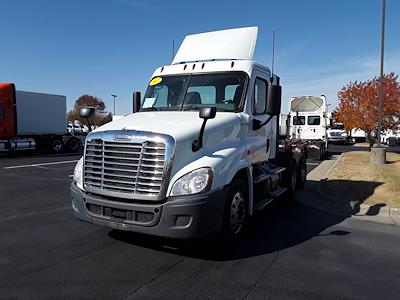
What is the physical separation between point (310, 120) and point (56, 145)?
16.0 meters

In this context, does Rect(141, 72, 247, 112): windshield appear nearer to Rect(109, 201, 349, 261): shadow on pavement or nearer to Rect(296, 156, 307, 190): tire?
Rect(109, 201, 349, 261): shadow on pavement

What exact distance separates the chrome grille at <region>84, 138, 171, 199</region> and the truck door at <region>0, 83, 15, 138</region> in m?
18.4

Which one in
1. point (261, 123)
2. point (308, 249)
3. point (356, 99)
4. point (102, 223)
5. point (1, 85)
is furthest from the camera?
point (356, 99)

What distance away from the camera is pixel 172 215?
4.53 meters

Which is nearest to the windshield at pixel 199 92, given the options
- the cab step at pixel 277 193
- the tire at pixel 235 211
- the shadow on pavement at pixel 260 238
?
the tire at pixel 235 211

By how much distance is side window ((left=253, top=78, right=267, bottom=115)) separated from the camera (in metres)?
6.38

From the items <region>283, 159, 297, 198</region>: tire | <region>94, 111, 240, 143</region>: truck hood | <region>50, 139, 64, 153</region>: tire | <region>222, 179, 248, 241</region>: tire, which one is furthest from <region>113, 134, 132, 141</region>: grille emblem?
<region>50, 139, 64, 153</region>: tire

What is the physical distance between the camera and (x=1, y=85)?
68.7 ft

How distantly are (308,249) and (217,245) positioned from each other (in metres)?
1.30

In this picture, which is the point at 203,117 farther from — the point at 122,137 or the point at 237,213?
the point at 237,213

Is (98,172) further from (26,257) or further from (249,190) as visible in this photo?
(249,190)

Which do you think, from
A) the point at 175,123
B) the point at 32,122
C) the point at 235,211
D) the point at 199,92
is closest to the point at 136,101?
the point at 199,92

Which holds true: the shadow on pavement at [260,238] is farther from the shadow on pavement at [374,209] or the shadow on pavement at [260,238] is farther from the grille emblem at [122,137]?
the grille emblem at [122,137]

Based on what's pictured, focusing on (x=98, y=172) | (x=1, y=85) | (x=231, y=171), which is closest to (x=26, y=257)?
(x=98, y=172)
